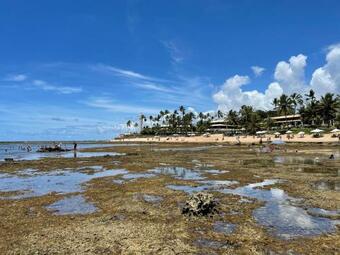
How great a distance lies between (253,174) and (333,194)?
10928mm

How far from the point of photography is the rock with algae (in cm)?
1664

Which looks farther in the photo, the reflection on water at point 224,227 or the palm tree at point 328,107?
the palm tree at point 328,107

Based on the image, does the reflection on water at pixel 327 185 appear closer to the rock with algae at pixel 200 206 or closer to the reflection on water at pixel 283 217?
the reflection on water at pixel 283 217

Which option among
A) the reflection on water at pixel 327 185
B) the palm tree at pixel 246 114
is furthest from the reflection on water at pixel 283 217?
the palm tree at pixel 246 114

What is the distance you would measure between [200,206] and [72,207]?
7395mm

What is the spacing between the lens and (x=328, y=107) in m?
123

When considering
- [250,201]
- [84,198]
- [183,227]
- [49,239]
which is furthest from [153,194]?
[49,239]

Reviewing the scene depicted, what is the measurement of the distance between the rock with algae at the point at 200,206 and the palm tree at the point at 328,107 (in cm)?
11727

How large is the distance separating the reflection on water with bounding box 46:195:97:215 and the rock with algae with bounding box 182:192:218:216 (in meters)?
5.10

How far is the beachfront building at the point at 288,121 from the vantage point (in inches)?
6156

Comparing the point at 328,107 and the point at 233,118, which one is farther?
the point at 233,118

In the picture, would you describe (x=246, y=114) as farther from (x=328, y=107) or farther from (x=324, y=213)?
(x=324, y=213)

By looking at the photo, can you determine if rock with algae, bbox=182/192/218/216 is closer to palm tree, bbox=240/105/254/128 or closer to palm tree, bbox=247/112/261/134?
palm tree, bbox=247/112/261/134

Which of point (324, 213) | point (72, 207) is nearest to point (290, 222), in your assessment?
point (324, 213)
